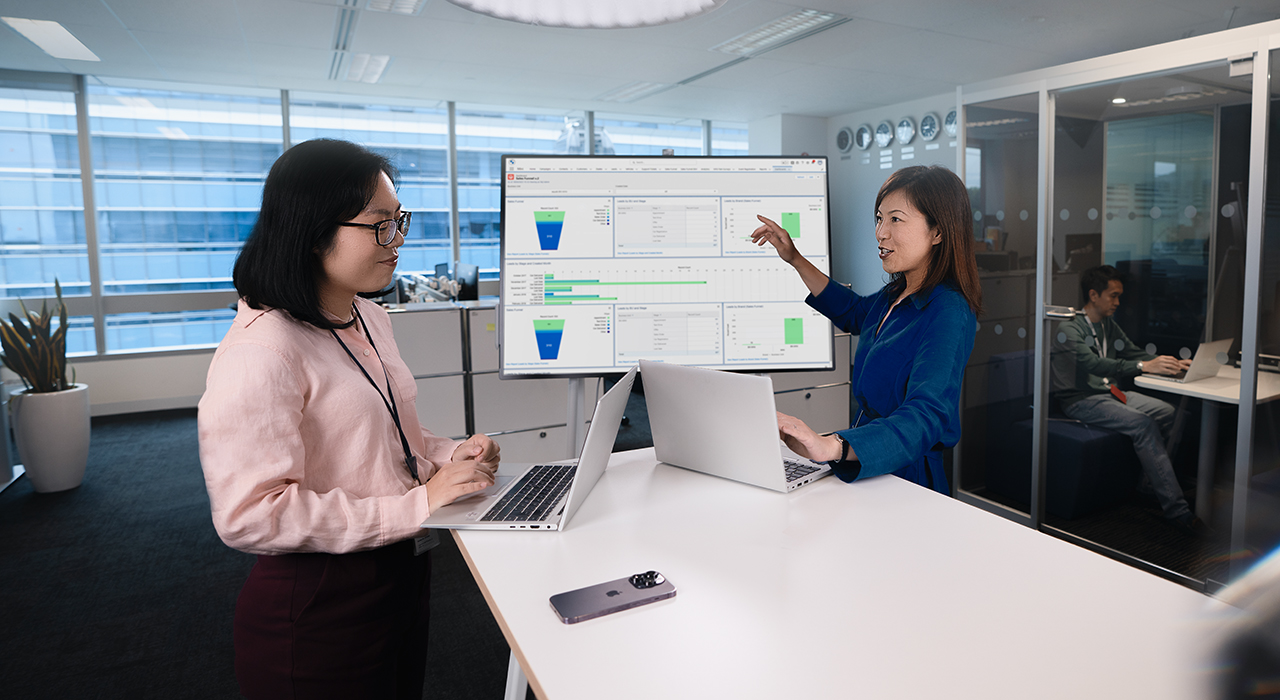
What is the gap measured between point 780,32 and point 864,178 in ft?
10.5

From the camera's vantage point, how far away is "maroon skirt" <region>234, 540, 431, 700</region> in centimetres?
108

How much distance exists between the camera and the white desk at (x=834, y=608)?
756mm

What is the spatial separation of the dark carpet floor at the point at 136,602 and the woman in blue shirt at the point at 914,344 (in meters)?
1.34

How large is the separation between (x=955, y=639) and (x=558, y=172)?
143 cm

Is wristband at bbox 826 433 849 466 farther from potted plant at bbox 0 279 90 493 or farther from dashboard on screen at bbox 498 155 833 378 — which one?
potted plant at bbox 0 279 90 493

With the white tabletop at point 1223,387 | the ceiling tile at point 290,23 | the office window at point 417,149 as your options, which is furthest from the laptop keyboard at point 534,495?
the office window at point 417,149

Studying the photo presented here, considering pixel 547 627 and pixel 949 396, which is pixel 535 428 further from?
pixel 547 627

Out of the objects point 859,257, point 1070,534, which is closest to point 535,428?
point 1070,534

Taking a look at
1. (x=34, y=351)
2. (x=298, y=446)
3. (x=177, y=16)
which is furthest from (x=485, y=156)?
(x=298, y=446)

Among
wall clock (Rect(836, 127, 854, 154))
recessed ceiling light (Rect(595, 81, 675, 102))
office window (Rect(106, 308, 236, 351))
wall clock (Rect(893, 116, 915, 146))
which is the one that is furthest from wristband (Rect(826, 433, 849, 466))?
wall clock (Rect(836, 127, 854, 154))

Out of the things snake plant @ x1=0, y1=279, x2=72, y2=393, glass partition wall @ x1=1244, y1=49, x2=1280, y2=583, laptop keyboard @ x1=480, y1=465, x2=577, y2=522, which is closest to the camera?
laptop keyboard @ x1=480, y1=465, x2=577, y2=522

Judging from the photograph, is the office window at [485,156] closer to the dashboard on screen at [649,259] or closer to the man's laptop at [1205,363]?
the dashboard on screen at [649,259]

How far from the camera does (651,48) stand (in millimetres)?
4961

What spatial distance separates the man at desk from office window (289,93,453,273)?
218 inches
